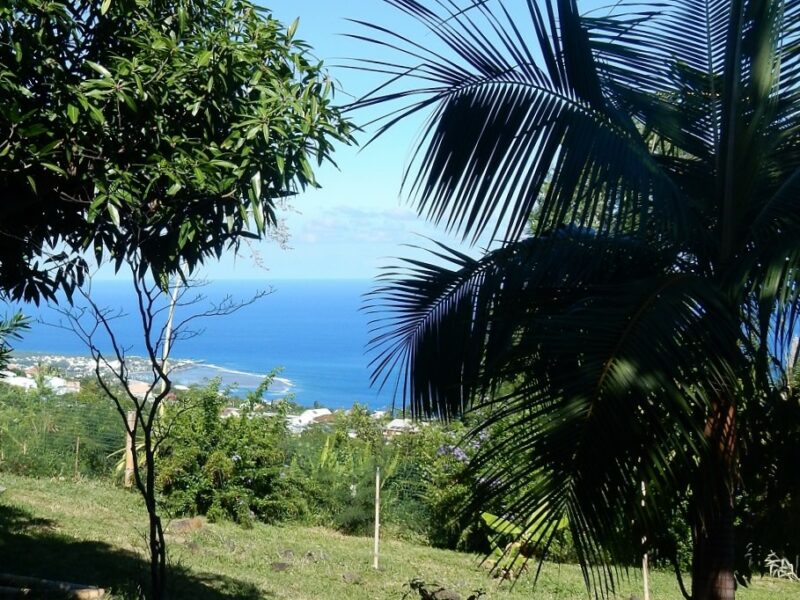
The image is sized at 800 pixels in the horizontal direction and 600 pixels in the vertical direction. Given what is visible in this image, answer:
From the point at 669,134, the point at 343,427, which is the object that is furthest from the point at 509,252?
the point at 343,427

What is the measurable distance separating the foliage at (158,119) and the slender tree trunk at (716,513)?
88.8 inches

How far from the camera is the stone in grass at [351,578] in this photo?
28.0 feet

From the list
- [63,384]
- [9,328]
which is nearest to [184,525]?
[9,328]

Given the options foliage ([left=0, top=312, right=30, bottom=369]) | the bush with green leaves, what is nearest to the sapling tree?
foliage ([left=0, top=312, right=30, bottom=369])

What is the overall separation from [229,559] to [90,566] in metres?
1.83

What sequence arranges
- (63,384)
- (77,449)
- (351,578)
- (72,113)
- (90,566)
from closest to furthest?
1. (72,113)
2. (90,566)
3. (351,578)
4. (77,449)
5. (63,384)

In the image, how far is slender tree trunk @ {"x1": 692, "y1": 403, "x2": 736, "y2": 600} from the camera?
3318 millimetres

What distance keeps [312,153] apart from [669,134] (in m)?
1.72

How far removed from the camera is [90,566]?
7.22 m

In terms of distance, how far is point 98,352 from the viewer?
4.27 meters

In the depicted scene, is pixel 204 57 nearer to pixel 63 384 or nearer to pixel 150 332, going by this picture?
pixel 150 332

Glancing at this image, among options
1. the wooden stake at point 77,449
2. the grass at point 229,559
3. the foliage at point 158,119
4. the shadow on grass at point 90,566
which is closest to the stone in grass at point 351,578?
the grass at point 229,559

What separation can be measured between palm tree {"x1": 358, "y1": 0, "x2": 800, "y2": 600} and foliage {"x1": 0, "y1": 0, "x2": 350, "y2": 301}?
80 cm

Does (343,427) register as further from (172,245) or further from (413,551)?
(172,245)
